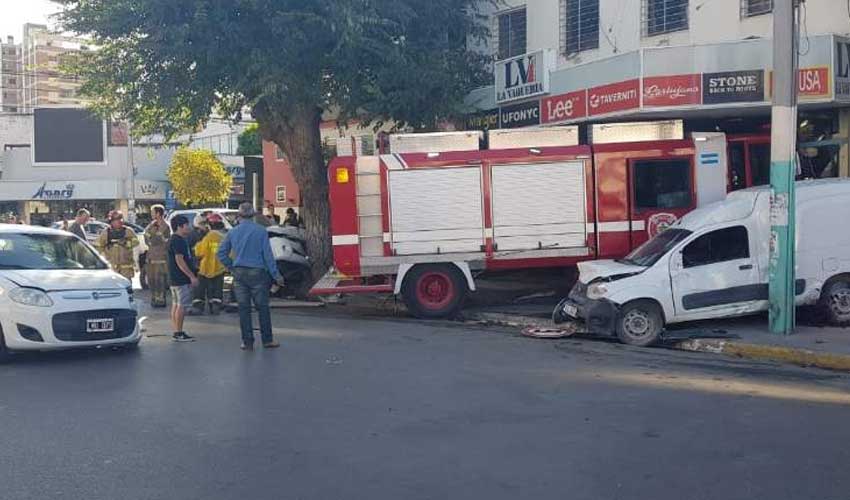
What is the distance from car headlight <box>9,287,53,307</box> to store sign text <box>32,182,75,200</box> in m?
46.3

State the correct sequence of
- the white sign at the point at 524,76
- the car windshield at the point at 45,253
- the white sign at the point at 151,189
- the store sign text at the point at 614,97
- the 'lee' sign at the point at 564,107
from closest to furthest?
the car windshield at the point at 45,253
the store sign text at the point at 614,97
the 'lee' sign at the point at 564,107
the white sign at the point at 524,76
the white sign at the point at 151,189

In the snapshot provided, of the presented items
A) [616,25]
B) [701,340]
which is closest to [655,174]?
[701,340]

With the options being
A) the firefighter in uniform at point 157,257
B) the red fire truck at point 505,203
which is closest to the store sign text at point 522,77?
the red fire truck at point 505,203

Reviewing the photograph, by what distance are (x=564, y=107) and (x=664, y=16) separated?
2.89 m

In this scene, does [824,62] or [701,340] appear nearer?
[701,340]

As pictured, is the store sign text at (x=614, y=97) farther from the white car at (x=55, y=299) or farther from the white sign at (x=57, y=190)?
the white sign at (x=57, y=190)

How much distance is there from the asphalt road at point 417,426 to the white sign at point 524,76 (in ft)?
28.1

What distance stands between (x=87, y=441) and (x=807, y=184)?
9.99 metres

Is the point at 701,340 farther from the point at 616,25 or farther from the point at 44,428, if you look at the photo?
the point at 616,25

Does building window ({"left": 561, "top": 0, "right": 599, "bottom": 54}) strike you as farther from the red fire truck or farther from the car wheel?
the car wheel

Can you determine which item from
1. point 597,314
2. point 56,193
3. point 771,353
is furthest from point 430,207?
point 56,193

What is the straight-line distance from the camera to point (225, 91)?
19141 millimetres

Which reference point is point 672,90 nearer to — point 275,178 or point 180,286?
point 180,286

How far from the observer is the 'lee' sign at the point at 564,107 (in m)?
17.4
